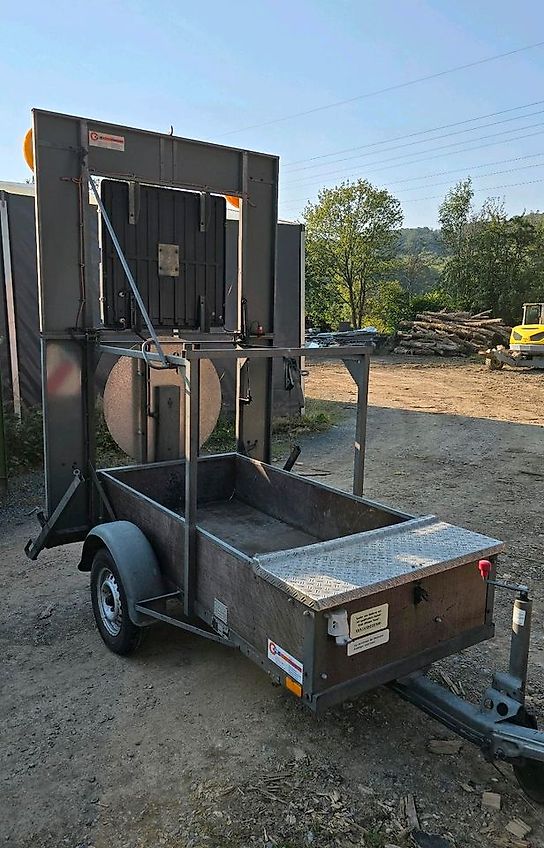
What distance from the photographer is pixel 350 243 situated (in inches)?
1199

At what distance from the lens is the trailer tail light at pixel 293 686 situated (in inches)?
104

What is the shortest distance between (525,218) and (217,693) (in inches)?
1166

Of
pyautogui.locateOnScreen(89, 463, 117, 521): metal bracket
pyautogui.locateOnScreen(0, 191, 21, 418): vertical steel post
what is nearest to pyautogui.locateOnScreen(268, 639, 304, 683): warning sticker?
pyautogui.locateOnScreen(89, 463, 117, 521): metal bracket

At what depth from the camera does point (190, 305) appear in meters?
4.96

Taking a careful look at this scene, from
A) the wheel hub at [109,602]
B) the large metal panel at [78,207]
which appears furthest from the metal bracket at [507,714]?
the large metal panel at [78,207]

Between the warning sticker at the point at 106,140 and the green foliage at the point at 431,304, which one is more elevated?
the warning sticker at the point at 106,140

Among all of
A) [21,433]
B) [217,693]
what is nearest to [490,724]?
[217,693]

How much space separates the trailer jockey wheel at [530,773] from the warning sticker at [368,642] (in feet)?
1.96

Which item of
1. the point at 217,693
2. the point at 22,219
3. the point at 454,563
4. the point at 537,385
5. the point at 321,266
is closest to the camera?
the point at 454,563

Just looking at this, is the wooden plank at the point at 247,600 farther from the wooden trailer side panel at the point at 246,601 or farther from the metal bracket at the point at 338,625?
the metal bracket at the point at 338,625

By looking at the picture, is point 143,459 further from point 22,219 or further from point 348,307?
point 348,307

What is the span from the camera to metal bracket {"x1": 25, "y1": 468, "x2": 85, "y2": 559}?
4.39 m

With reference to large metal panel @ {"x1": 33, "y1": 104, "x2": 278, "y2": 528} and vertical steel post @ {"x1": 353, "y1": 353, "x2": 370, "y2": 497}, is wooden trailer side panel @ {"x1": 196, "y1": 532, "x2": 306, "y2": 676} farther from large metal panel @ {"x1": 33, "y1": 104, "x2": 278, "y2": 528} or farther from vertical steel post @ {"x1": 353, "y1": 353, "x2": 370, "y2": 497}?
large metal panel @ {"x1": 33, "y1": 104, "x2": 278, "y2": 528}

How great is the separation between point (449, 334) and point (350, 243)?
8.69m
